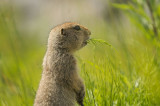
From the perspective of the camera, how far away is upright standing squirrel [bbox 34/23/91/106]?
120 inches

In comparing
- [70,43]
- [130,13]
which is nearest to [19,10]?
[130,13]

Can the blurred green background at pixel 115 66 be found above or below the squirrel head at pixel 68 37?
below

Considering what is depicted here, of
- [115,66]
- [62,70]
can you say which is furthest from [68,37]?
[115,66]

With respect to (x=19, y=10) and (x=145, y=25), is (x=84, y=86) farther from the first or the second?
(x=19, y=10)

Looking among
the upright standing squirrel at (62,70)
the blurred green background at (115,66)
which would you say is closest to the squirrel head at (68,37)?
the upright standing squirrel at (62,70)

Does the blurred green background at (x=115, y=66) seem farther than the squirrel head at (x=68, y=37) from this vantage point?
No

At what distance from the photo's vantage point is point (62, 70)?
3.16 m

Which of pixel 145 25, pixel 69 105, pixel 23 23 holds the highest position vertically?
pixel 145 25

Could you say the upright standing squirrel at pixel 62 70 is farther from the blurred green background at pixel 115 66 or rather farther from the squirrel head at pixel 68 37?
the blurred green background at pixel 115 66

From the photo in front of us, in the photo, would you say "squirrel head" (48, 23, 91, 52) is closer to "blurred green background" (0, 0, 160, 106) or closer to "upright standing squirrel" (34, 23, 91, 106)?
"upright standing squirrel" (34, 23, 91, 106)

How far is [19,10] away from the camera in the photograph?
11695 mm

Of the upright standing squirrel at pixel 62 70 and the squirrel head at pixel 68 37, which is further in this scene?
the squirrel head at pixel 68 37

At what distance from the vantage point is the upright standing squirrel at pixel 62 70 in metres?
3.04

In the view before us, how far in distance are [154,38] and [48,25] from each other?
5936 millimetres
